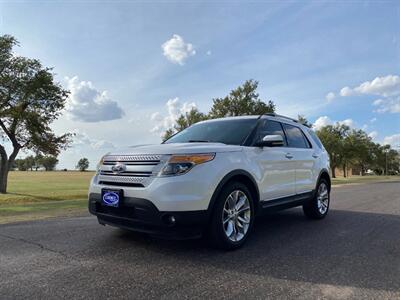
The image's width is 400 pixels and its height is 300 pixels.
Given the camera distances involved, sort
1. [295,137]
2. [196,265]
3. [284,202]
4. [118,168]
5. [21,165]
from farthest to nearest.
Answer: [21,165] → [295,137] → [284,202] → [118,168] → [196,265]

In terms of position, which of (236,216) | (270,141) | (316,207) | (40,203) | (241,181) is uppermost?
(270,141)

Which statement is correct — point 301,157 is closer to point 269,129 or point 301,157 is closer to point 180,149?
point 269,129

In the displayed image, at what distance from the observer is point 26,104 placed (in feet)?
72.8

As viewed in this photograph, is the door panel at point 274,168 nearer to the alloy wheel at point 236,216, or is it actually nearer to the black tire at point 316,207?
the alloy wheel at point 236,216

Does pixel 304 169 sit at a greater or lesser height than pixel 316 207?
greater

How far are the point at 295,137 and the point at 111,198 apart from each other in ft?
12.4

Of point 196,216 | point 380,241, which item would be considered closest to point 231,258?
point 196,216

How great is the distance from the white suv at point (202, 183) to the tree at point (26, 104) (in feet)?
62.5

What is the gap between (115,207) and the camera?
450 cm

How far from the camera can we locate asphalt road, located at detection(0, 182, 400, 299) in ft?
11.0

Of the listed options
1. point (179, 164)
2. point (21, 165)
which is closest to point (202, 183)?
point (179, 164)

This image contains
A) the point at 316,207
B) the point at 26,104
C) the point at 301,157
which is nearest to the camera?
the point at 301,157

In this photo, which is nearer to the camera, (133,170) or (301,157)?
(133,170)

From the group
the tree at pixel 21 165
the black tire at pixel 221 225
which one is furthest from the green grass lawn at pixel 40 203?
the tree at pixel 21 165
